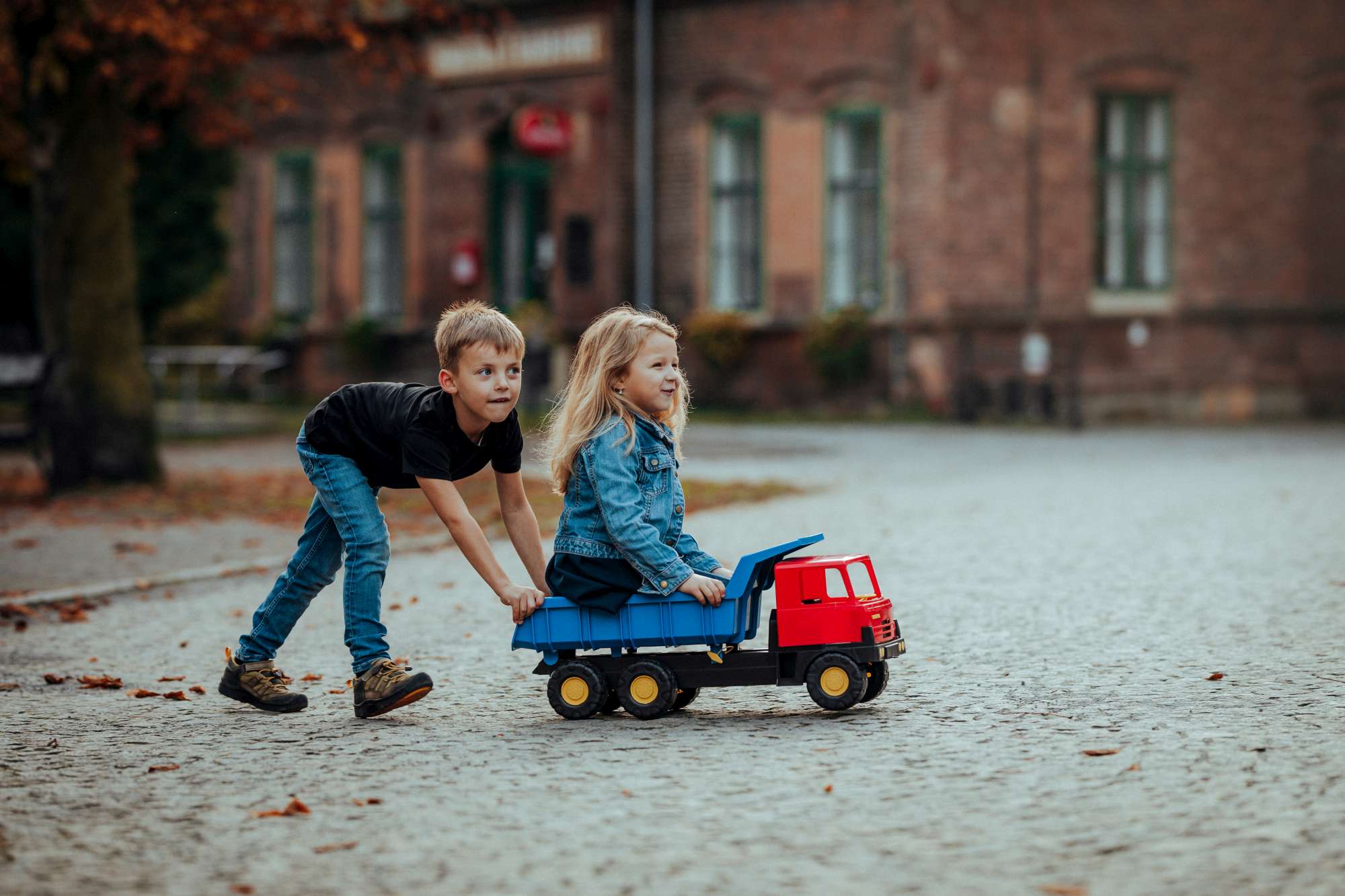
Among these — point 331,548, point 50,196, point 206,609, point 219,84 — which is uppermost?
point 219,84

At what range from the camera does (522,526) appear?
578 cm

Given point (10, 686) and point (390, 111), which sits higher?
point (390, 111)

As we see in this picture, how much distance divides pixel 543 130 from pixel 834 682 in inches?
809

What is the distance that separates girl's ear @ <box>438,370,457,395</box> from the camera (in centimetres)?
552

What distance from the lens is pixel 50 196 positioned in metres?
13.6

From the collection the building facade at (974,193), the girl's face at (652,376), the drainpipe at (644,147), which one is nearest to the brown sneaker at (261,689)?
the girl's face at (652,376)

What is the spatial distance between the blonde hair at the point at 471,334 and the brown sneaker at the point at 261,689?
1094 mm

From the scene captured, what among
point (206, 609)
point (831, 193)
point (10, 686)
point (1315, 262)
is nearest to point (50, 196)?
point (206, 609)

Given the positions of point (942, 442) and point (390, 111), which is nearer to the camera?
point (942, 442)

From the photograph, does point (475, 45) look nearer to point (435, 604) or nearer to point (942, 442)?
point (942, 442)

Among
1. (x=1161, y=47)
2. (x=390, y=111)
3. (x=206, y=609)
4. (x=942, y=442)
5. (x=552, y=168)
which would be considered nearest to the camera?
(x=206, y=609)

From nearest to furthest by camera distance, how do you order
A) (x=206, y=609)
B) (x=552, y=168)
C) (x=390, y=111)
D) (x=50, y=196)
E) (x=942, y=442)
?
1. (x=206, y=609)
2. (x=50, y=196)
3. (x=942, y=442)
4. (x=552, y=168)
5. (x=390, y=111)

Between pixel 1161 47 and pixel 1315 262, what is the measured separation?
329 centimetres

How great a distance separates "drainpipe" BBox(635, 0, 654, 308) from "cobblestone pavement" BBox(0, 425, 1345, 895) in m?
16.6
